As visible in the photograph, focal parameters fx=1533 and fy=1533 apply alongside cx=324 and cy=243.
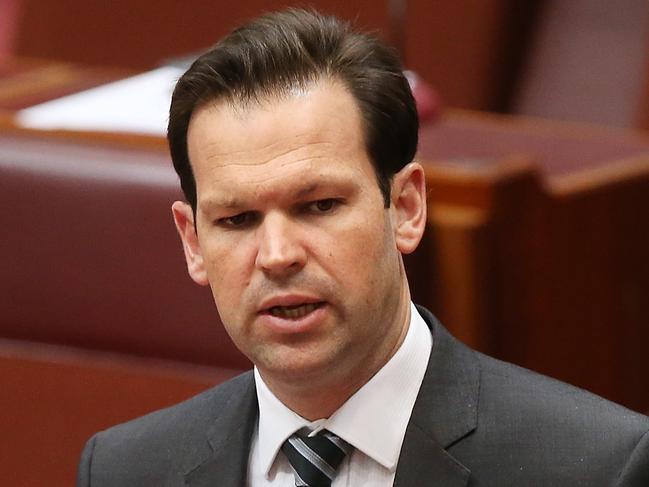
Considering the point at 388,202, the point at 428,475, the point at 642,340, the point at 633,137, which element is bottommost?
the point at 642,340

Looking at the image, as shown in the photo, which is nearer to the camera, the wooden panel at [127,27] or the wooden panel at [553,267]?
the wooden panel at [553,267]

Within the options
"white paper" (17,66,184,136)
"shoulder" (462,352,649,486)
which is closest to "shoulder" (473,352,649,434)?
"shoulder" (462,352,649,486)

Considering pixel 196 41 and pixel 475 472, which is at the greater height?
pixel 475 472

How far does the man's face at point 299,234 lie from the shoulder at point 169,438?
92 millimetres

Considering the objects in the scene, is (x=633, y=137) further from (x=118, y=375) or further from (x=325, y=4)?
(x=118, y=375)

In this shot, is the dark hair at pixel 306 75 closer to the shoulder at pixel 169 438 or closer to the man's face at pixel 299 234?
the man's face at pixel 299 234

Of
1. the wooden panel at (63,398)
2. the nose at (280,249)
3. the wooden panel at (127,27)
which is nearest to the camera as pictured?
the nose at (280,249)

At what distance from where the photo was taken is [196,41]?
7.22 feet

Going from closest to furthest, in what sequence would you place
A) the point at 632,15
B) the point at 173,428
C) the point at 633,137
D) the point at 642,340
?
1. the point at 173,428
2. the point at 642,340
3. the point at 633,137
4. the point at 632,15

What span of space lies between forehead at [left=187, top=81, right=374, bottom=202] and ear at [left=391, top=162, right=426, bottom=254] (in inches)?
1.3

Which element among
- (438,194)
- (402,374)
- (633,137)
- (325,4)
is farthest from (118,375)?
(325,4)

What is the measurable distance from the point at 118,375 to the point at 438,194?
13.3 inches

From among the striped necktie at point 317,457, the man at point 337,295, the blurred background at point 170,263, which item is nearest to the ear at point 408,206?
the man at point 337,295

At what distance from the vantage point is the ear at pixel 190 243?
0.93 metres
